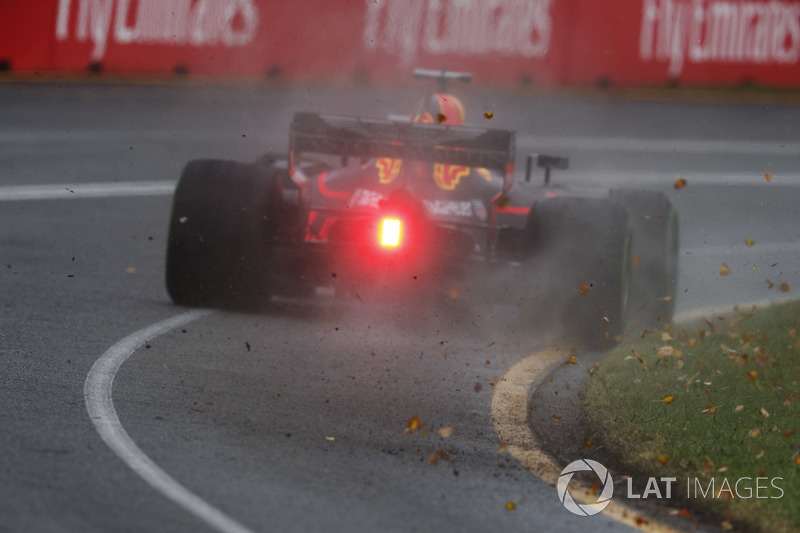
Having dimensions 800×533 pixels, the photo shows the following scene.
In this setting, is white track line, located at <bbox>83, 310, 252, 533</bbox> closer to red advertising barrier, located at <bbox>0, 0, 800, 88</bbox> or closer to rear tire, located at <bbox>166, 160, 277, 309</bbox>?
rear tire, located at <bbox>166, 160, 277, 309</bbox>

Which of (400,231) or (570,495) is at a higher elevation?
(400,231)

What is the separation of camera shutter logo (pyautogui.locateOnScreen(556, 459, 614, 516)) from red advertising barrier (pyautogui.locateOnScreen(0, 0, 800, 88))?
16896 mm

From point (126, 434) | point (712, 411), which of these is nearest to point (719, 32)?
point (712, 411)

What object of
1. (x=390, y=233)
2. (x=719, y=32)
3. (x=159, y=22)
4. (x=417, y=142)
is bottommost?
(x=390, y=233)

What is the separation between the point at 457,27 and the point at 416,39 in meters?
0.80

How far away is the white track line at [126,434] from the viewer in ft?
16.0

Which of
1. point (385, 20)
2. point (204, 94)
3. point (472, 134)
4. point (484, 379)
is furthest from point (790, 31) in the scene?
point (484, 379)

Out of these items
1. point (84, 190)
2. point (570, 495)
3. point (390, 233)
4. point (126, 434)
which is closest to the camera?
point (570, 495)

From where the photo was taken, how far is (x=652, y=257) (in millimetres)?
10555

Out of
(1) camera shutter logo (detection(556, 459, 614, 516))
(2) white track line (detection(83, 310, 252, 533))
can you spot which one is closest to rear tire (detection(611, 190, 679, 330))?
(2) white track line (detection(83, 310, 252, 533))

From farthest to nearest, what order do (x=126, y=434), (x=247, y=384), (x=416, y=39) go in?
(x=416, y=39), (x=247, y=384), (x=126, y=434)

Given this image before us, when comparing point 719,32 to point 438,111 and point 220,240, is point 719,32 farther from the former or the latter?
point 220,240

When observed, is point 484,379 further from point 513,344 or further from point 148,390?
point 148,390

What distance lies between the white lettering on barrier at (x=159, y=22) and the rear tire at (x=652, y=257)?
12.4 m
